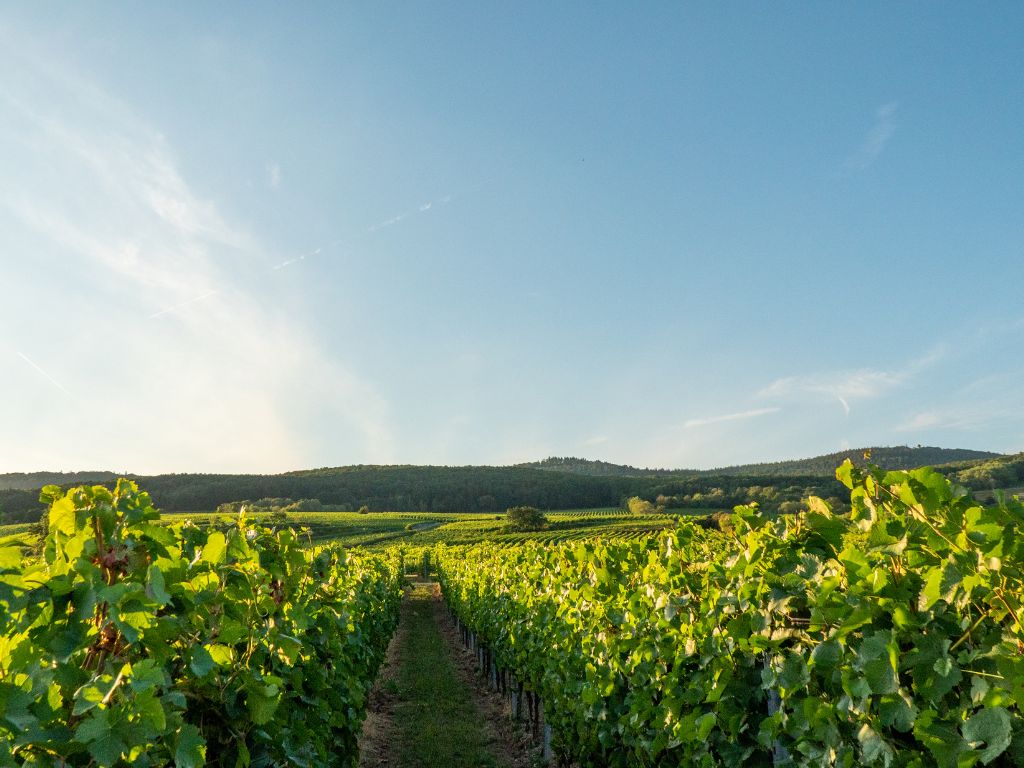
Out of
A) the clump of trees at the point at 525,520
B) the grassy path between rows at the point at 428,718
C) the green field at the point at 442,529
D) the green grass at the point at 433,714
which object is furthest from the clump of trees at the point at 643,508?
the grassy path between rows at the point at 428,718

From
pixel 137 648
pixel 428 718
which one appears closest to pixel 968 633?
pixel 137 648

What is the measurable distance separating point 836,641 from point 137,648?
2.69 metres

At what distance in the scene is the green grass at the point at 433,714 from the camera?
8914mm

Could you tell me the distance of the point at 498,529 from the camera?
2913 inches

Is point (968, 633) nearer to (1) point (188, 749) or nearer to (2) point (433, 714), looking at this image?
(1) point (188, 749)

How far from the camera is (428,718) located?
10977 mm

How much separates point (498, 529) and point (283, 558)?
71.5 meters

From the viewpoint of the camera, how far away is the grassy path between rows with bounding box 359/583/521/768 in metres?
8.91

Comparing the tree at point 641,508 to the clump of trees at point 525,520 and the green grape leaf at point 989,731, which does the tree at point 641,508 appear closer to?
the clump of trees at point 525,520

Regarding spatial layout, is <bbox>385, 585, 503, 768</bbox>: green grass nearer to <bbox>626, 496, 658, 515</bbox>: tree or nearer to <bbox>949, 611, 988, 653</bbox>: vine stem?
<bbox>949, 611, 988, 653</bbox>: vine stem

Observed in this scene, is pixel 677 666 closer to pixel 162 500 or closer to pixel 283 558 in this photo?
pixel 283 558

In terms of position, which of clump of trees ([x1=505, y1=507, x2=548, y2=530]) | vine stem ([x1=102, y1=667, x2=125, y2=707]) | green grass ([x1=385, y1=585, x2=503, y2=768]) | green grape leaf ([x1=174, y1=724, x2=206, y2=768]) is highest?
vine stem ([x1=102, y1=667, x2=125, y2=707])

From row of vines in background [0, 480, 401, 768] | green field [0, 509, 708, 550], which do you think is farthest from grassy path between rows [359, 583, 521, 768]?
green field [0, 509, 708, 550]

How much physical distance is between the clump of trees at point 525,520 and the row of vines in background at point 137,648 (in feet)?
237
